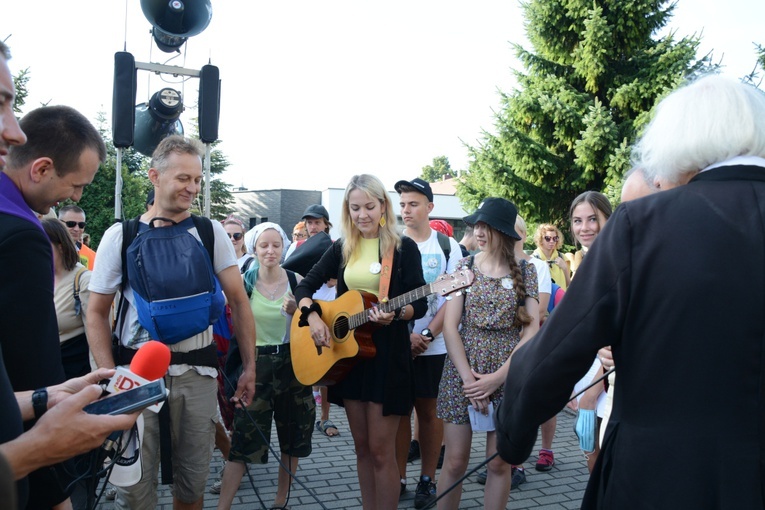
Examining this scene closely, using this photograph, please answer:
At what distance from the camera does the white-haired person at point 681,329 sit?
4.53 feet

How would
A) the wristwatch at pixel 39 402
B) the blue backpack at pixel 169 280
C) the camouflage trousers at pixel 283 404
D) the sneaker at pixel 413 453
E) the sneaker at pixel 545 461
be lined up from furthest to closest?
the sneaker at pixel 413 453 < the sneaker at pixel 545 461 < the camouflage trousers at pixel 283 404 < the blue backpack at pixel 169 280 < the wristwatch at pixel 39 402

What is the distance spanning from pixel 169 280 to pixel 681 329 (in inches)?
93.0

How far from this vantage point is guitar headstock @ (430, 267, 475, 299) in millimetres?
3489

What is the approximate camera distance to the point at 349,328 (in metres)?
3.74

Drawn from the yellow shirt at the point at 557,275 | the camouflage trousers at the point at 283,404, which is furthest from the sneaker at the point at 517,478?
the yellow shirt at the point at 557,275

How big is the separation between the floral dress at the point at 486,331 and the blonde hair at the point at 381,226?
Answer: 0.62 m

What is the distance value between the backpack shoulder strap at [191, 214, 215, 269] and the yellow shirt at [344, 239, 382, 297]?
993mm

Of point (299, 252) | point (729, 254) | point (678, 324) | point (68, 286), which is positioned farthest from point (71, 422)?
point (299, 252)

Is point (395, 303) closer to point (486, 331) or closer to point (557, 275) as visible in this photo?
point (486, 331)

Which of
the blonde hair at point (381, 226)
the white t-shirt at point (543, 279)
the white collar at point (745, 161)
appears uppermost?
the white collar at point (745, 161)

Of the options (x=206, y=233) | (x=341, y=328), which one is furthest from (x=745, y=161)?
(x=341, y=328)

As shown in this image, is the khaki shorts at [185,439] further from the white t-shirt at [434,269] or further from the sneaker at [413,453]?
the sneaker at [413,453]

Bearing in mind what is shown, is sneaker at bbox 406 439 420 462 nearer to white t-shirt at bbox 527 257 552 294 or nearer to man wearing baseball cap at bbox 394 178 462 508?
man wearing baseball cap at bbox 394 178 462 508

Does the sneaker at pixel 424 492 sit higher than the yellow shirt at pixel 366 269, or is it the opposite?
the yellow shirt at pixel 366 269
